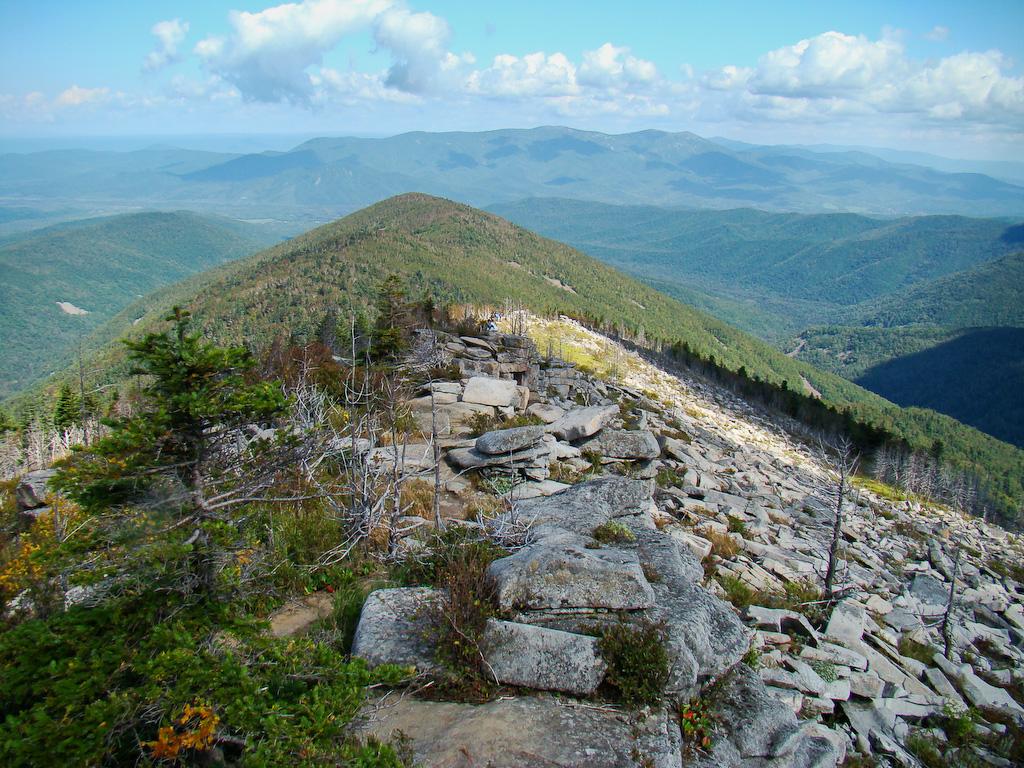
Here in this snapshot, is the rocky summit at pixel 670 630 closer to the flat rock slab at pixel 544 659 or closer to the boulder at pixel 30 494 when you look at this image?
the flat rock slab at pixel 544 659

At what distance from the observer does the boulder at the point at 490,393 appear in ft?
63.0

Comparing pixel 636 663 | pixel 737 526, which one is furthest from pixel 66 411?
pixel 636 663

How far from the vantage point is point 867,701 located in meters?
9.12

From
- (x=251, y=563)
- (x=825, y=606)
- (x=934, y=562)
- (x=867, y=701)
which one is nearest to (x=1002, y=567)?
(x=934, y=562)

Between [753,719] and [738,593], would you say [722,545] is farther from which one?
[753,719]

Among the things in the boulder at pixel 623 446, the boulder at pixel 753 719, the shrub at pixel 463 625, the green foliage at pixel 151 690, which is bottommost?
the boulder at pixel 623 446

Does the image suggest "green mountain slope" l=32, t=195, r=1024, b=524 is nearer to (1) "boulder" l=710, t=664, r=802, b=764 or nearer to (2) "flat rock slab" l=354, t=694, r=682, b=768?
(2) "flat rock slab" l=354, t=694, r=682, b=768

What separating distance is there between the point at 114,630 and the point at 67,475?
1.42 m

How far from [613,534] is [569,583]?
212 cm

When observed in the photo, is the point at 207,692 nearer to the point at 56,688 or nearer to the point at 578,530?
the point at 56,688

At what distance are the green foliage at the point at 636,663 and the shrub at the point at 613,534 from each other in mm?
2427

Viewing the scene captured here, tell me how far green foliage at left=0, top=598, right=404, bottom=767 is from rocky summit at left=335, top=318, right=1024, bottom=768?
1.97 feet

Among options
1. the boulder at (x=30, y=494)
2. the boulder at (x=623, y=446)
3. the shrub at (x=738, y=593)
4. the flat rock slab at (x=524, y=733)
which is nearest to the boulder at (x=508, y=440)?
the boulder at (x=623, y=446)

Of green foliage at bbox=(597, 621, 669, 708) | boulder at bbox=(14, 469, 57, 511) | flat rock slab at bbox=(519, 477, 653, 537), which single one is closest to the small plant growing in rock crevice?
green foliage at bbox=(597, 621, 669, 708)
